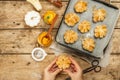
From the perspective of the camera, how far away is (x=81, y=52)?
7.17 ft

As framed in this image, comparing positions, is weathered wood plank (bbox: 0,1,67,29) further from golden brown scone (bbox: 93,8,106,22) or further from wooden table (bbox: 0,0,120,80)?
golden brown scone (bbox: 93,8,106,22)

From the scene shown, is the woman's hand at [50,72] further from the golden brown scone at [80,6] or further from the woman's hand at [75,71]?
the golden brown scone at [80,6]

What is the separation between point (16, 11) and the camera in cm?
230

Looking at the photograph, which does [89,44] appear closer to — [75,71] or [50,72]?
[75,71]

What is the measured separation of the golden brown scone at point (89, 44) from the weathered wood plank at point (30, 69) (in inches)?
4.4

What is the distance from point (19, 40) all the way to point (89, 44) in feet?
1.42

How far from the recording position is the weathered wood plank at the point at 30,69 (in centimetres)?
223

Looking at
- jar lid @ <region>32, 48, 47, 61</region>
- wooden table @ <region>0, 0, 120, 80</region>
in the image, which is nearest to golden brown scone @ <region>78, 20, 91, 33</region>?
wooden table @ <region>0, 0, 120, 80</region>

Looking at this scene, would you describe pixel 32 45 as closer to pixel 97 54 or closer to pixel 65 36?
pixel 65 36

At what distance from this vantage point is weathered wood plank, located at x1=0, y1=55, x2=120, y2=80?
2.23 m

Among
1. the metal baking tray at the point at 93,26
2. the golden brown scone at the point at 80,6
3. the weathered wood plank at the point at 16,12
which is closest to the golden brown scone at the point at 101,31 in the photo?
the metal baking tray at the point at 93,26

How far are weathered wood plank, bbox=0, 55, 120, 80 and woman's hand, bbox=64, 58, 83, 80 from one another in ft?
0.21

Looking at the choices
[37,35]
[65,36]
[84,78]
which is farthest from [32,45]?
[84,78]

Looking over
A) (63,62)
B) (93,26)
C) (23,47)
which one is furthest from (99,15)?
(23,47)
